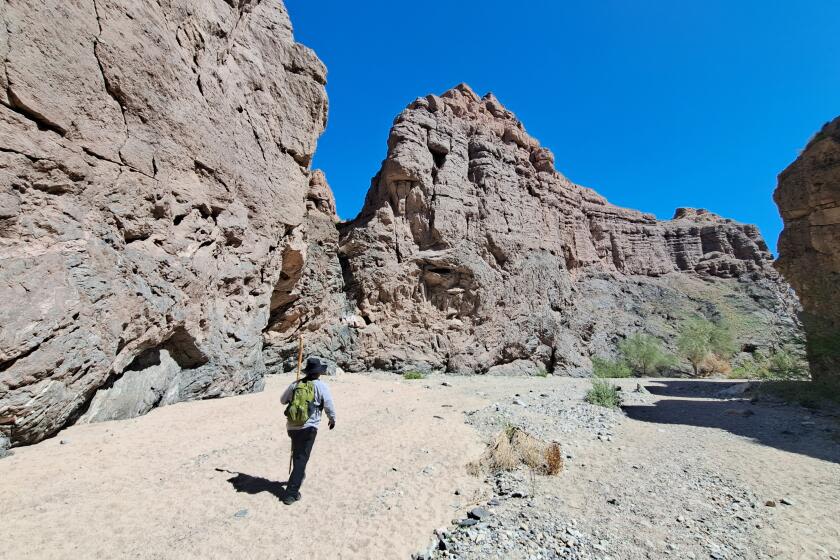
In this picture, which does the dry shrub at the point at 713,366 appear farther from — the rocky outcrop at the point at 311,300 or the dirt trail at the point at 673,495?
the rocky outcrop at the point at 311,300

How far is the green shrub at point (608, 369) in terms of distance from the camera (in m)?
23.8

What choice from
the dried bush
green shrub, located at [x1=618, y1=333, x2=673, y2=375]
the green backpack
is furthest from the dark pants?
green shrub, located at [x1=618, y1=333, x2=673, y2=375]

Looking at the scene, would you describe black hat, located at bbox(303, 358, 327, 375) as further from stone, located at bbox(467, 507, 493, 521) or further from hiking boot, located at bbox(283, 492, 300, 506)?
stone, located at bbox(467, 507, 493, 521)

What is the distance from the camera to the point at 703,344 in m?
27.5

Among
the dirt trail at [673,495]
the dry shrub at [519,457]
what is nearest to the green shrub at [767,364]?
the dirt trail at [673,495]

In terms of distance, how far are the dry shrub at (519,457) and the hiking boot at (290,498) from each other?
7.89ft

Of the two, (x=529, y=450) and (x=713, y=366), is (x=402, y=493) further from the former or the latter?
(x=713, y=366)

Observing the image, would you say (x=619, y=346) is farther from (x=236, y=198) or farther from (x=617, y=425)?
(x=236, y=198)

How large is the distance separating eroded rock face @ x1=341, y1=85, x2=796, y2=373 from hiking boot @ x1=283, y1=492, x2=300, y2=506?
13565 millimetres

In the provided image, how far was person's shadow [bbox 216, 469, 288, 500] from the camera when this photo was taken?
15.0 feet

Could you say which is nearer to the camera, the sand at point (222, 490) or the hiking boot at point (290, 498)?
the sand at point (222, 490)

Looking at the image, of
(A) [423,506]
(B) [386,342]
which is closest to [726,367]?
(B) [386,342]

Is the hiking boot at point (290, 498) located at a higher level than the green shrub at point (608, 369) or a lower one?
lower

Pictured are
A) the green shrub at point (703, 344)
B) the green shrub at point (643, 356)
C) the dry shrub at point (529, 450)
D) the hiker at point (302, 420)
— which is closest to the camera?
the hiker at point (302, 420)
